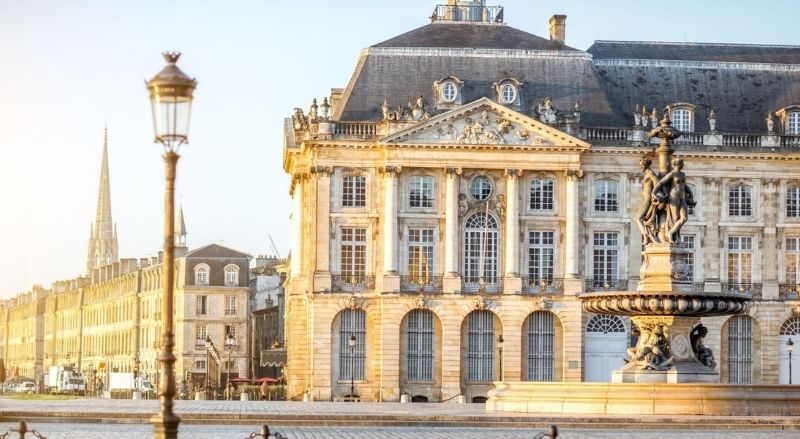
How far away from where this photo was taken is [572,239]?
253ft

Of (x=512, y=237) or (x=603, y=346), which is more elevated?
(x=512, y=237)

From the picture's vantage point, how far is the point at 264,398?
261ft

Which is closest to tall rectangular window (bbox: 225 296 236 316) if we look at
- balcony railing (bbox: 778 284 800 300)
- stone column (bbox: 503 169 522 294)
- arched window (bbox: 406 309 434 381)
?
arched window (bbox: 406 309 434 381)

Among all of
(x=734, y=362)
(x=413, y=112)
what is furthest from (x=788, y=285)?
(x=413, y=112)

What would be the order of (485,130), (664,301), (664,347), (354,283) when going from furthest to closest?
(485,130) → (354,283) → (664,347) → (664,301)

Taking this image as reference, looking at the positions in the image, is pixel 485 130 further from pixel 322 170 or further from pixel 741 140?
pixel 741 140

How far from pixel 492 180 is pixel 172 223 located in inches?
2125

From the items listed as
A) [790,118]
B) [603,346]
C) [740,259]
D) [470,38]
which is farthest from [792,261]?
[470,38]

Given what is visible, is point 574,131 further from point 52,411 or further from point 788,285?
point 52,411

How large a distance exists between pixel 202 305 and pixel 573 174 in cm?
5139

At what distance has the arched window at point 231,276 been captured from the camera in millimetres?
124688

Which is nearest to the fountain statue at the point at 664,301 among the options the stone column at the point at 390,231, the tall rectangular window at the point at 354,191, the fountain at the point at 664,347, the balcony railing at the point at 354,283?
the fountain at the point at 664,347

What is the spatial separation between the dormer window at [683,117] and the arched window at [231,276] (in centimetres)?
5093

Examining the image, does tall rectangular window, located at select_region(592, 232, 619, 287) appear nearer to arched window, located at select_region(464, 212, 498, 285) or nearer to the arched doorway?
arched window, located at select_region(464, 212, 498, 285)
